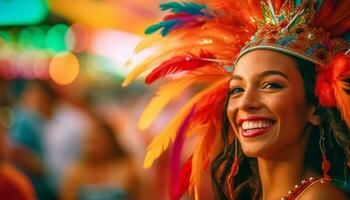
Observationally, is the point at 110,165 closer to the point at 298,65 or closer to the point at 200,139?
the point at 200,139

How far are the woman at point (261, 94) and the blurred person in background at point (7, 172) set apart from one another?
1115 mm

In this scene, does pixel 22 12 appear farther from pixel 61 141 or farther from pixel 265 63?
pixel 265 63

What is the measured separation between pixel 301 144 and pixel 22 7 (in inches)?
98.4

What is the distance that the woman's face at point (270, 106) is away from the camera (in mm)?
1817

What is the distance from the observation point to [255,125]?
185cm

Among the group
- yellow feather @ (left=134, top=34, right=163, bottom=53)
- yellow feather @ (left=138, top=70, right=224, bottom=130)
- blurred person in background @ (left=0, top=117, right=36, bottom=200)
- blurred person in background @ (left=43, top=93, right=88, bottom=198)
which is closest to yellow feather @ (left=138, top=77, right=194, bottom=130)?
yellow feather @ (left=138, top=70, right=224, bottom=130)

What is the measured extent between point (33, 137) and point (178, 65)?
5.47 ft

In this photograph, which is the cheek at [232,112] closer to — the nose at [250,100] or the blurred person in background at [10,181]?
the nose at [250,100]

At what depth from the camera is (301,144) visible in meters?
1.86

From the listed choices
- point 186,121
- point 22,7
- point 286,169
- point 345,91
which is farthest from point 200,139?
point 22,7

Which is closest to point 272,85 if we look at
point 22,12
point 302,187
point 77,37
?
point 302,187

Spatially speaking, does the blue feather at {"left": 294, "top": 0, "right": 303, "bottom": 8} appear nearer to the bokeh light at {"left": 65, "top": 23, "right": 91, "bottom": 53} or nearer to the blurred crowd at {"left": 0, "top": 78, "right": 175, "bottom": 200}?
the blurred crowd at {"left": 0, "top": 78, "right": 175, "bottom": 200}

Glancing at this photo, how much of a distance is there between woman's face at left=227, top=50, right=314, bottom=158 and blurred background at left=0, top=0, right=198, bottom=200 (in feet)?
3.92

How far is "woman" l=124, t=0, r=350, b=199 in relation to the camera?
1.81m
